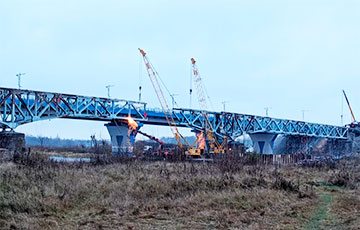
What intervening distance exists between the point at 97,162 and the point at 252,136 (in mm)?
72742

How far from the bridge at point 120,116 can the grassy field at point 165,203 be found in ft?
115

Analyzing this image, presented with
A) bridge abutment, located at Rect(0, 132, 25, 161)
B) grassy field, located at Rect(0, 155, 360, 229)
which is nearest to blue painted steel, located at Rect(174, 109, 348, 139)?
bridge abutment, located at Rect(0, 132, 25, 161)

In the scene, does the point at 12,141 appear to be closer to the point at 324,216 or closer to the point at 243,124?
the point at 324,216

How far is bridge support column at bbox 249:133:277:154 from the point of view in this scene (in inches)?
3846

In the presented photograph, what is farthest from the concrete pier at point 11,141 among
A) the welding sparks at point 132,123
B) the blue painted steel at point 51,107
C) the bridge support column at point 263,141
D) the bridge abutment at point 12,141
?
the bridge support column at point 263,141

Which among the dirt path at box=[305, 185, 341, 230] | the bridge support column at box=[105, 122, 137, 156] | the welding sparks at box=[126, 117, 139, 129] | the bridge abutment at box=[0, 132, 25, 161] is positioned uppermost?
the welding sparks at box=[126, 117, 139, 129]

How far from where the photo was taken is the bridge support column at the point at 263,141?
97.7 metres

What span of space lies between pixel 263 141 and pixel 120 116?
146ft

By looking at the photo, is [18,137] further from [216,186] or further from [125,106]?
[125,106]

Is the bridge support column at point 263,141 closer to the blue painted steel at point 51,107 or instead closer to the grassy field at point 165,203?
the blue painted steel at point 51,107

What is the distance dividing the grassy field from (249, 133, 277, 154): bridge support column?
77.6m

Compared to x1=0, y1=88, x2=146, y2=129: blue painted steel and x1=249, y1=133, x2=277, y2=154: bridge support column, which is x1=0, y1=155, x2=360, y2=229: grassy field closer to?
x1=0, y1=88, x2=146, y2=129: blue painted steel

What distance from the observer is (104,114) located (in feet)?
208

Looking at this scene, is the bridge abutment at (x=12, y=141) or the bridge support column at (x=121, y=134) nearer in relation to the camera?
the bridge abutment at (x=12, y=141)
